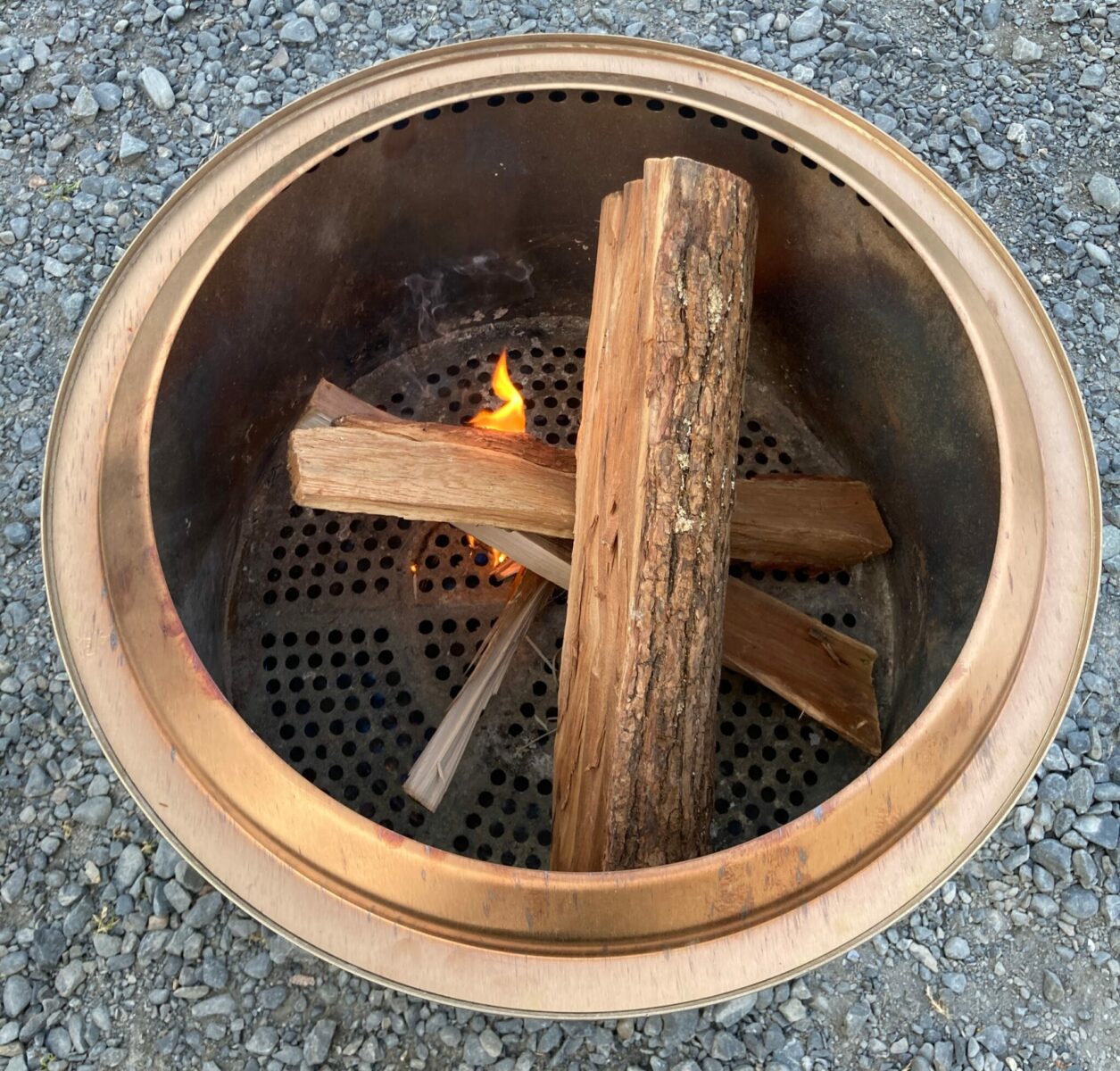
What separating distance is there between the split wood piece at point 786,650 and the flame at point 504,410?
20cm

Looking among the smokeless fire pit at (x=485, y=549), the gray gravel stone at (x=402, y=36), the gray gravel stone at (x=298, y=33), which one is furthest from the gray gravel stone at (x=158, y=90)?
the smokeless fire pit at (x=485, y=549)

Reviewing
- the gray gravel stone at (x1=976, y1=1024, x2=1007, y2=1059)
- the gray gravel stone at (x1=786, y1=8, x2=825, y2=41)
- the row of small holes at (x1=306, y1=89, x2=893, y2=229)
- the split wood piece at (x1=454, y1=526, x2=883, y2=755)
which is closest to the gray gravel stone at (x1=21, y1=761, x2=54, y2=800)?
the split wood piece at (x1=454, y1=526, x2=883, y2=755)

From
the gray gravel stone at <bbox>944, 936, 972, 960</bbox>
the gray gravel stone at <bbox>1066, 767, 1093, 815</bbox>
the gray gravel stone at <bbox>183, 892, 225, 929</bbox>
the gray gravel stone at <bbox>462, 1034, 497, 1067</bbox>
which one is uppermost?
the gray gravel stone at <bbox>1066, 767, 1093, 815</bbox>

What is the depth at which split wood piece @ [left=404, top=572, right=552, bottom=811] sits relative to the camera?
1.15m

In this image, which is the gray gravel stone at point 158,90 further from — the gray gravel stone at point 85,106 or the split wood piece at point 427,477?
the split wood piece at point 427,477

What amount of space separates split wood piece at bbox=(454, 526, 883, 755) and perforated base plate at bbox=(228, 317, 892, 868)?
0.07m

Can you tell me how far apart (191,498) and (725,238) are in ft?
2.27

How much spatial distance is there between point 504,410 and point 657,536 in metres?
0.48

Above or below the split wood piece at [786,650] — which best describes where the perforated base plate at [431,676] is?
below

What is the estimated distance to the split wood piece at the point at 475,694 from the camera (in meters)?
1.15

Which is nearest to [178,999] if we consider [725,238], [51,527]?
[51,527]

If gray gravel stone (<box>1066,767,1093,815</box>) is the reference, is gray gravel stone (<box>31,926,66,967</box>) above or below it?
below

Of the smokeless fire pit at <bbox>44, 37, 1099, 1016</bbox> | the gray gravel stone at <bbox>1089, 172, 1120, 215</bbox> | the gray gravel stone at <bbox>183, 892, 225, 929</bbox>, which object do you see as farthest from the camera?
the gray gravel stone at <bbox>1089, 172, 1120, 215</bbox>

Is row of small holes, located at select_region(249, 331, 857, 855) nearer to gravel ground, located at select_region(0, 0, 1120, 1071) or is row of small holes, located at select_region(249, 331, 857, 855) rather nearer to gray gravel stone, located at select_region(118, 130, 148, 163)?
gravel ground, located at select_region(0, 0, 1120, 1071)
